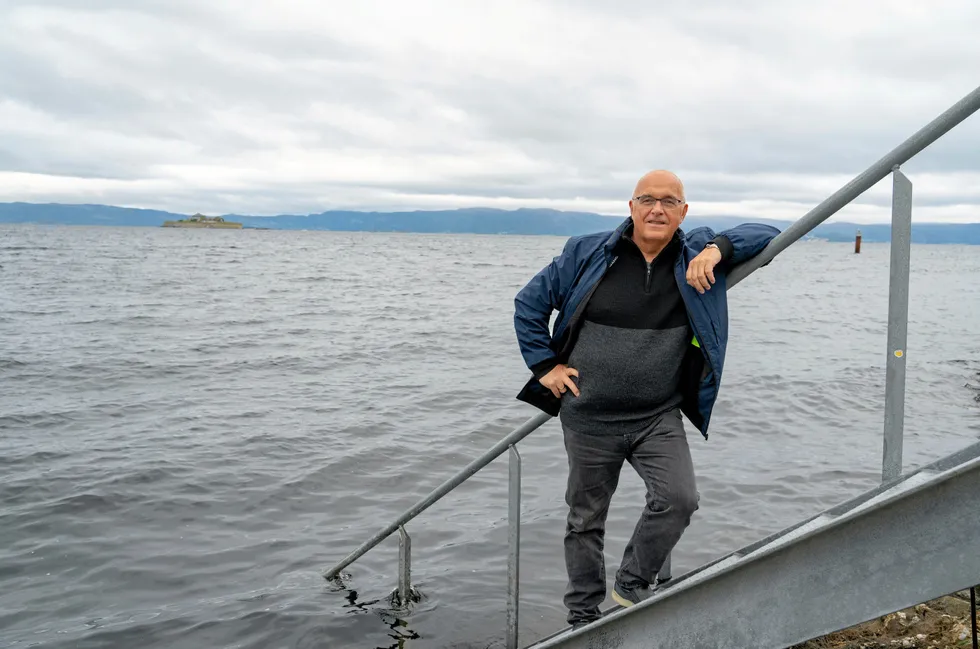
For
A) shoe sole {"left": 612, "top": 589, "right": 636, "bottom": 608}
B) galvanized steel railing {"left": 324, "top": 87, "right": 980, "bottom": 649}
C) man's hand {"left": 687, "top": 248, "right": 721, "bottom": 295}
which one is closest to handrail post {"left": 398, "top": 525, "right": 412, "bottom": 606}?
shoe sole {"left": 612, "top": 589, "right": 636, "bottom": 608}

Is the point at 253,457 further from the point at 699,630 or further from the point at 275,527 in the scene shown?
the point at 699,630

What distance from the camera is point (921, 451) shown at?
9.85 m

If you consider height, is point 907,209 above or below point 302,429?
above

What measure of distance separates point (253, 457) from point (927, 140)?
9.02 meters

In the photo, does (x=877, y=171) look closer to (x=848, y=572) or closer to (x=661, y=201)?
Result: (x=661, y=201)

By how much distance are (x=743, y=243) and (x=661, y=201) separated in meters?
0.37

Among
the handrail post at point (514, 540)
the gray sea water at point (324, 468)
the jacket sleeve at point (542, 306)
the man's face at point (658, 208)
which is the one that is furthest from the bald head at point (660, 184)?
the gray sea water at point (324, 468)

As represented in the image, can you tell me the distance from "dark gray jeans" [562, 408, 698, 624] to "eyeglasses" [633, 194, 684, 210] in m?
0.82

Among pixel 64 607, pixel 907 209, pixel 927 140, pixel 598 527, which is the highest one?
pixel 927 140

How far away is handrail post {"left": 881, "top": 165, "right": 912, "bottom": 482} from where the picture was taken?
2543mm

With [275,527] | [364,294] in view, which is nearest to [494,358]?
[275,527]

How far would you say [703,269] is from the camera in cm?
294

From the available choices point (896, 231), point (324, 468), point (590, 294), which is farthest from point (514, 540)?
point (324, 468)

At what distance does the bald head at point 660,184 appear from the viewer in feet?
10.5
